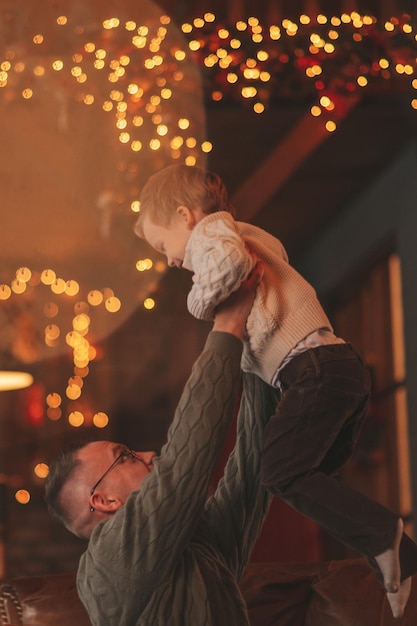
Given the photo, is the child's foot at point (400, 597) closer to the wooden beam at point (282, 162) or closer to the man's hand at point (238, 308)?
the man's hand at point (238, 308)

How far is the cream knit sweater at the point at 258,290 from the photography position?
1.39 metres

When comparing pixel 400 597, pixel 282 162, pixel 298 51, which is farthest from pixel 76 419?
pixel 400 597

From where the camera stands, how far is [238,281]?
1.40m

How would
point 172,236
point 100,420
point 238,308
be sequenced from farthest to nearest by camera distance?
point 100,420
point 172,236
point 238,308

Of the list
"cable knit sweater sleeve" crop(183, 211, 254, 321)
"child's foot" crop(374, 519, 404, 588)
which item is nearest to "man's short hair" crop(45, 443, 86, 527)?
"cable knit sweater sleeve" crop(183, 211, 254, 321)

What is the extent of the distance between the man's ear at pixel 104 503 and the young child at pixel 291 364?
31 cm

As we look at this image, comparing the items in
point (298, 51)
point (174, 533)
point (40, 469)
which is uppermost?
point (298, 51)

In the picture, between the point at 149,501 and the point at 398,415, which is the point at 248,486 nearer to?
the point at 149,501

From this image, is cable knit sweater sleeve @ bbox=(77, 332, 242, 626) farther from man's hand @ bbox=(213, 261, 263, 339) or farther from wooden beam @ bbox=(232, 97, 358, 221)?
wooden beam @ bbox=(232, 97, 358, 221)

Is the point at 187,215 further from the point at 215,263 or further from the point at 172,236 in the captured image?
the point at 215,263

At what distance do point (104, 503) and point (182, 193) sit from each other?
0.53m

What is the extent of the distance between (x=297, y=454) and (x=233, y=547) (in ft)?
1.20

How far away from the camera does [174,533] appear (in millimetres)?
1427

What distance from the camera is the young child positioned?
1.36 meters
